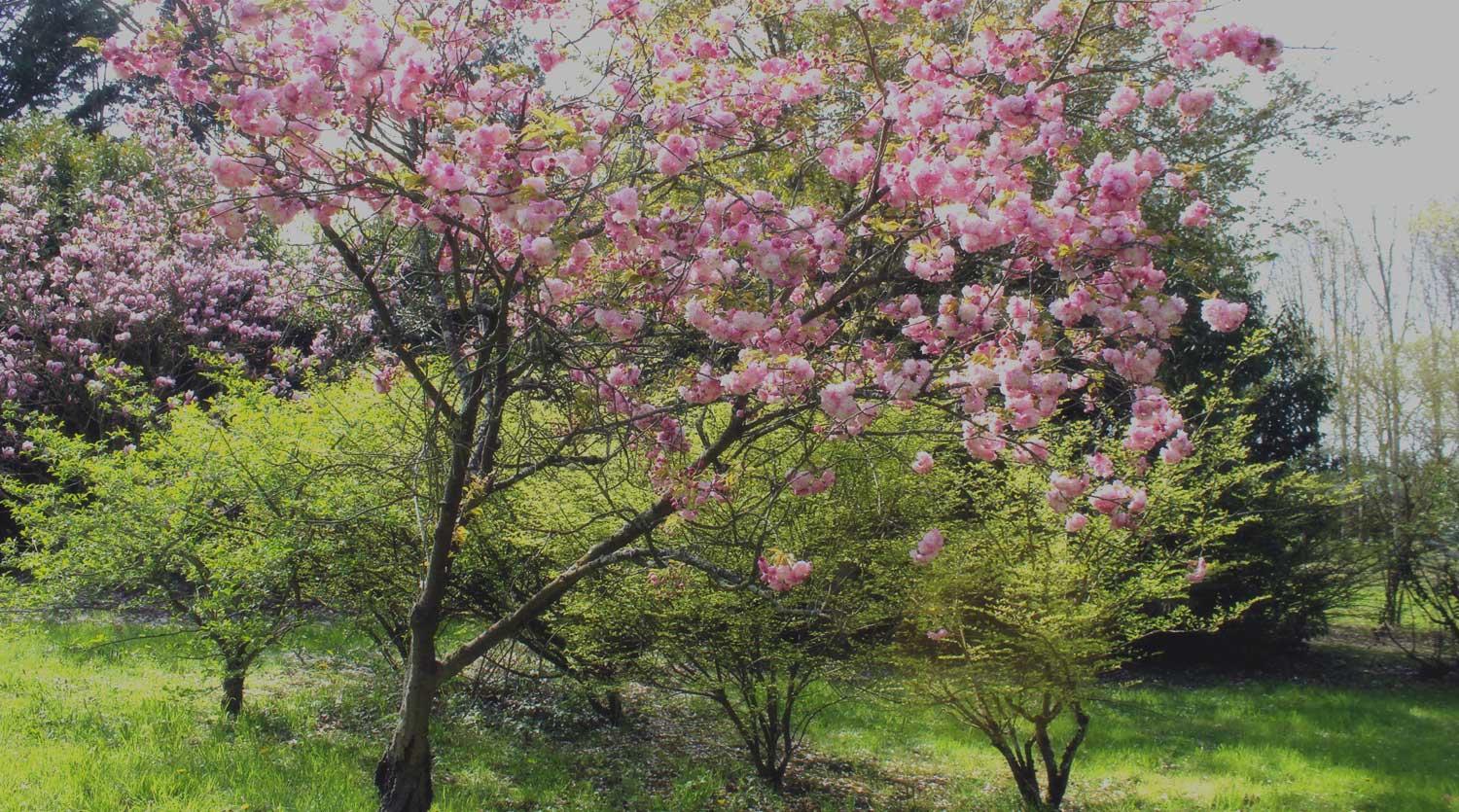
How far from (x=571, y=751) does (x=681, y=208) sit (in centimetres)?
410

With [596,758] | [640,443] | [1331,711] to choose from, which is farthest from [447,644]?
[1331,711]

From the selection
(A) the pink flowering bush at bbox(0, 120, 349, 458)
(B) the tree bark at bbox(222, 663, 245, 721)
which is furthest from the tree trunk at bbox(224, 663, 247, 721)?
(A) the pink flowering bush at bbox(0, 120, 349, 458)

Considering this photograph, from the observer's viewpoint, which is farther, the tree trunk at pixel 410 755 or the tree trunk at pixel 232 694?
the tree trunk at pixel 232 694

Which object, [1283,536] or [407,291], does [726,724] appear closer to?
[407,291]

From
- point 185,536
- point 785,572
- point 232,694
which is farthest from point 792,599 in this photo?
point 232,694

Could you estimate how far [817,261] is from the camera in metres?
3.25

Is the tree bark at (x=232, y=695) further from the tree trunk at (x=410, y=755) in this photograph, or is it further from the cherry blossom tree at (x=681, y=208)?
the tree trunk at (x=410, y=755)

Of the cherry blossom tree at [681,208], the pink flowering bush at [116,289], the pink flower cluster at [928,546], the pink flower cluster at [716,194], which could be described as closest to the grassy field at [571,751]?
the cherry blossom tree at [681,208]

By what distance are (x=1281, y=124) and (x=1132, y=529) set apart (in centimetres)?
925

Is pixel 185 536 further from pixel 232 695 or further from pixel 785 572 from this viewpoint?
pixel 785 572

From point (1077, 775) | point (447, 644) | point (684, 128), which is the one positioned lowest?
point (1077, 775)

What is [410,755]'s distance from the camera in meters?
3.52

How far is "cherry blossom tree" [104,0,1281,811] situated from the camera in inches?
103

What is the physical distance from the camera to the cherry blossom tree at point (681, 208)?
2623 millimetres
